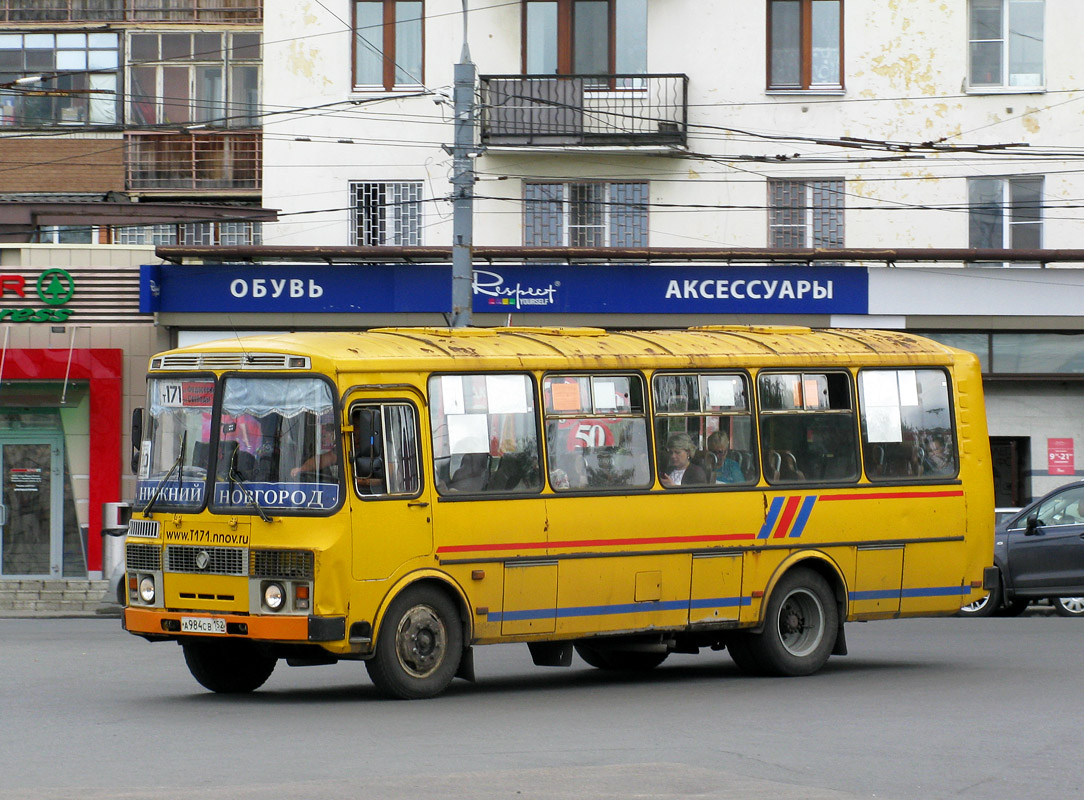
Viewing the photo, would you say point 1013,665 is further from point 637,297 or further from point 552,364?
point 637,297

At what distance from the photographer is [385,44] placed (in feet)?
95.0

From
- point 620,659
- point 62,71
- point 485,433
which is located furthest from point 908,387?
point 62,71

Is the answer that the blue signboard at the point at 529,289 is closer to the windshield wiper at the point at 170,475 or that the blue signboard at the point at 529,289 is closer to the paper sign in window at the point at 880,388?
the paper sign in window at the point at 880,388

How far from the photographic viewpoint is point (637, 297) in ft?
93.7

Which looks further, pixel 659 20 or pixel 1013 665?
pixel 659 20

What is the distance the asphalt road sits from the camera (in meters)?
8.53

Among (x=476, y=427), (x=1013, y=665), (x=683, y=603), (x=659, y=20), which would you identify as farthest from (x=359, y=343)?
(x=659, y=20)

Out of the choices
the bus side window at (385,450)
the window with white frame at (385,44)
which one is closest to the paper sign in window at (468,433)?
the bus side window at (385,450)

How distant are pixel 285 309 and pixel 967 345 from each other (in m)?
11.1

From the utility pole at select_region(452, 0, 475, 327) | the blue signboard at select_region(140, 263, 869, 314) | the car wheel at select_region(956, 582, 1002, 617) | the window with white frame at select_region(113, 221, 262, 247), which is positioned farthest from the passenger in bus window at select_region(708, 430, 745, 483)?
the window with white frame at select_region(113, 221, 262, 247)

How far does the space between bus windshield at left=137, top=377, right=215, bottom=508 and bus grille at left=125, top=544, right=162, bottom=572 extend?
31 centimetres

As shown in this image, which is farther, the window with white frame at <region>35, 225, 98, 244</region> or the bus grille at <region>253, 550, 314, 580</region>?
the window with white frame at <region>35, 225, 98, 244</region>

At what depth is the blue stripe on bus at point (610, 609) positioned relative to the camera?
12781 millimetres

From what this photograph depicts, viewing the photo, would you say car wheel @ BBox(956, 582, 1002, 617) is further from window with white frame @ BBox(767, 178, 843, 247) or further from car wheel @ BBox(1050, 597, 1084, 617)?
window with white frame @ BBox(767, 178, 843, 247)
